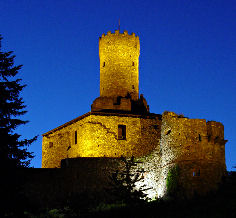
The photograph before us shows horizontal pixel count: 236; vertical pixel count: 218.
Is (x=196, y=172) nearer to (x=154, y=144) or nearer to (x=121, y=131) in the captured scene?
(x=154, y=144)

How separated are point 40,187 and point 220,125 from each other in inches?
516

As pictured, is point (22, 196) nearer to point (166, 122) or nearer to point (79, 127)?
point (166, 122)

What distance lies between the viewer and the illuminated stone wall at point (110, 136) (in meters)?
36.6

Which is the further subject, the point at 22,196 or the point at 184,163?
the point at 184,163

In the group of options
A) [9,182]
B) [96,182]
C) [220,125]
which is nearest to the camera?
[9,182]

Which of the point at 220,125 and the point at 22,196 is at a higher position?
the point at 220,125

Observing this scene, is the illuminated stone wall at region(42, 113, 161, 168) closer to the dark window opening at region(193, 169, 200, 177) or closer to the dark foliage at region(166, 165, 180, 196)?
the dark foliage at region(166, 165, 180, 196)

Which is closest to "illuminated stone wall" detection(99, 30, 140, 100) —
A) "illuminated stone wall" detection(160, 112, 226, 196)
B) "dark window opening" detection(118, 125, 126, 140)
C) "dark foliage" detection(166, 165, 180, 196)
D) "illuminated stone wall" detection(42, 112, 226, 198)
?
"illuminated stone wall" detection(42, 112, 226, 198)

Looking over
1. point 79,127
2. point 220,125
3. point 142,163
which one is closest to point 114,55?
point 79,127

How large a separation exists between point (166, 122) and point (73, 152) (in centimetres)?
1030

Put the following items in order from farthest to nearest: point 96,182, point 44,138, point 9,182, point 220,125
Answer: point 44,138, point 96,182, point 220,125, point 9,182

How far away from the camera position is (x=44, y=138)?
140ft

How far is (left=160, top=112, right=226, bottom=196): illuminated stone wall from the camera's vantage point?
2842 cm

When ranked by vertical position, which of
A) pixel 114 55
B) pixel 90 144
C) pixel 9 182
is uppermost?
pixel 114 55
